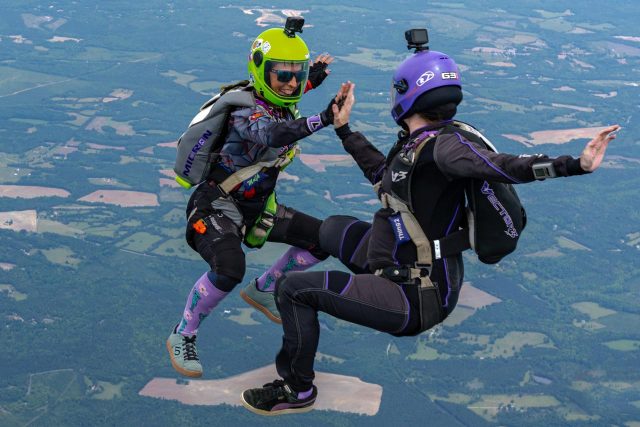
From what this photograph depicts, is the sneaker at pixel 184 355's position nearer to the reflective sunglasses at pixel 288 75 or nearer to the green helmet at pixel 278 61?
the green helmet at pixel 278 61

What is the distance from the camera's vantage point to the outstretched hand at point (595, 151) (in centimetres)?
885

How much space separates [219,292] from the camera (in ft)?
44.2

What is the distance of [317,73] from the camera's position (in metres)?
14.4

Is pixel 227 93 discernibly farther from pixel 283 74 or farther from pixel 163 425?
pixel 163 425

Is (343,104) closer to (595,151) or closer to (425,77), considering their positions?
(425,77)

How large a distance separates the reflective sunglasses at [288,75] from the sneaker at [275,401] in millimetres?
4287

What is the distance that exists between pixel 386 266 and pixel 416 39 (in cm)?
284

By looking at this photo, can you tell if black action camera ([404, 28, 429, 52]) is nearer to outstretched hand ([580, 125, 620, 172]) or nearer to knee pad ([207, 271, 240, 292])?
outstretched hand ([580, 125, 620, 172])

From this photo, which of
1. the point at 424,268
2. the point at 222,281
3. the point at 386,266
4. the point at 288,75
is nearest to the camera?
the point at 424,268

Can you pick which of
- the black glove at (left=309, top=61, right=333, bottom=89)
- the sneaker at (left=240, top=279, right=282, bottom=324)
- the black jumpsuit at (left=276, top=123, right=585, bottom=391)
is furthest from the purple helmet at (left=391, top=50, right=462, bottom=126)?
the sneaker at (left=240, top=279, right=282, bottom=324)

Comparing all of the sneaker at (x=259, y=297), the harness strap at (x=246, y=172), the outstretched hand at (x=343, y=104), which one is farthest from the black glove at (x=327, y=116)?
the sneaker at (x=259, y=297)

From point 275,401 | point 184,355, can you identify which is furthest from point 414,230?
point 184,355

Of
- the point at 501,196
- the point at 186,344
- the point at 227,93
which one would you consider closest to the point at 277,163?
the point at 227,93

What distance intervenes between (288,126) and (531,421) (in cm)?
19583
